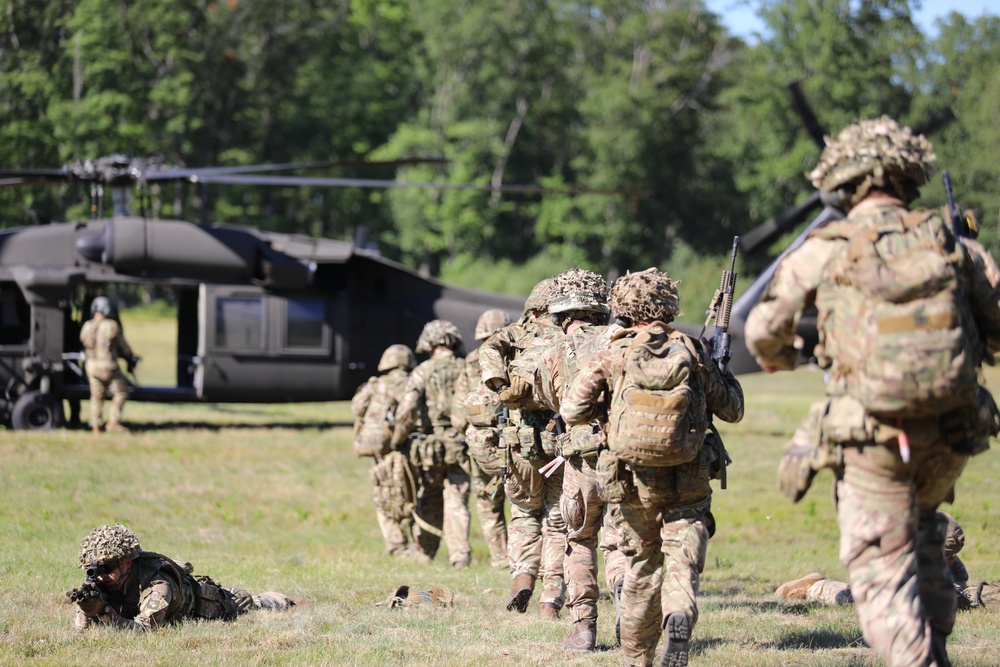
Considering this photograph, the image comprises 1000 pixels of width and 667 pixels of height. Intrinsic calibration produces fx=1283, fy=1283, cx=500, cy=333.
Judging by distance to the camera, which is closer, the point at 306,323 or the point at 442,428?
the point at 442,428

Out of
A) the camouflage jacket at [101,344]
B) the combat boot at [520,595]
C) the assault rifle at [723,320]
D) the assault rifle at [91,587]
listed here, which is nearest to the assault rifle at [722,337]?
the assault rifle at [723,320]

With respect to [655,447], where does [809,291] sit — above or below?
above

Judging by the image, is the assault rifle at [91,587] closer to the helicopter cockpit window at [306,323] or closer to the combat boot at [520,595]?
the combat boot at [520,595]

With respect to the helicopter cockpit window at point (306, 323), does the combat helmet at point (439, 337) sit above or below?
above

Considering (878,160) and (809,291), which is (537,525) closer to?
(809,291)

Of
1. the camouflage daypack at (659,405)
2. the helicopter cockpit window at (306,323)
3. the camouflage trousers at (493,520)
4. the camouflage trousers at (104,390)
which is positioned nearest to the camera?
the camouflage daypack at (659,405)

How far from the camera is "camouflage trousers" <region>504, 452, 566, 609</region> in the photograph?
7480 millimetres

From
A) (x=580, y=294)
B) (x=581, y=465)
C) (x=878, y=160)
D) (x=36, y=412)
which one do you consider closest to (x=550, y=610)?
(x=581, y=465)

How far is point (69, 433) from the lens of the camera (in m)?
15.6

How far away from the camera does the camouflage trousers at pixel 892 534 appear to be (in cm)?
441

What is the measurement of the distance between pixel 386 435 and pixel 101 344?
676 cm

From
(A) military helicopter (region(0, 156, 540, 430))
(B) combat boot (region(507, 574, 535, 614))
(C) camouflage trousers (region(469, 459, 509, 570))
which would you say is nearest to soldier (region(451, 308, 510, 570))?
(C) camouflage trousers (region(469, 459, 509, 570))

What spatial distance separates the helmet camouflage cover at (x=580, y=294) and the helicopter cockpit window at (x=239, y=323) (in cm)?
979

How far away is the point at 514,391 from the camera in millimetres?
7559
